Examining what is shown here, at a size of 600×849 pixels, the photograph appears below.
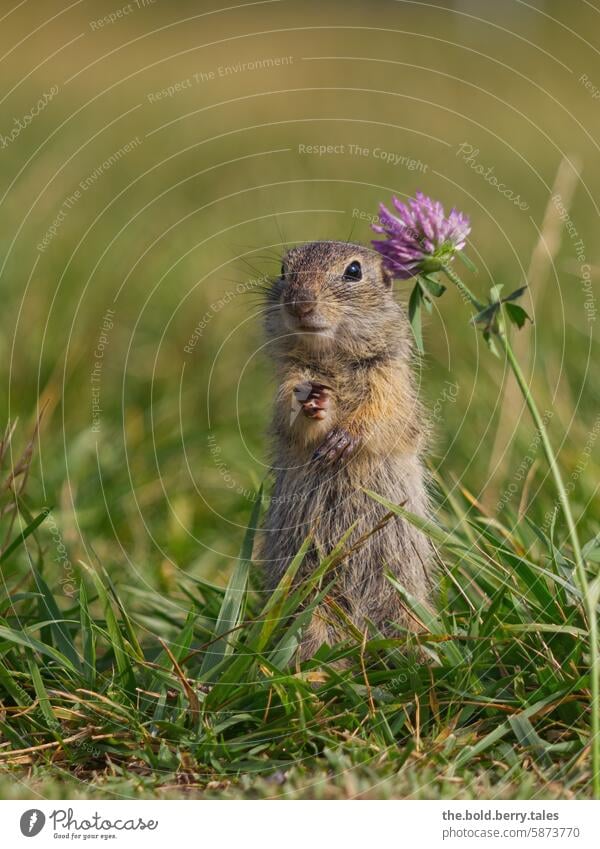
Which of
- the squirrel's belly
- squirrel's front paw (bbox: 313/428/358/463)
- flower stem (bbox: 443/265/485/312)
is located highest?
flower stem (bbox: 443/265/485/312)

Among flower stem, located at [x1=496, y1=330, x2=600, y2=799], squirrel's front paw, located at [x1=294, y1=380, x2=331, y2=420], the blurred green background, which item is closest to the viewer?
flower stem, located at [x1=496, y1=330, x2=600, y2=799]

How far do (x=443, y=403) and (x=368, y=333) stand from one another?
6.50ft

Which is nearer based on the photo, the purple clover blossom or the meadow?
the purple clover blossom

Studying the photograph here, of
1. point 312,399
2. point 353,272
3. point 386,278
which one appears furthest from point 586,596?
point 386,278

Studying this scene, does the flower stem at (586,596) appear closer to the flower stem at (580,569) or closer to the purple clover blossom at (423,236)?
the flower stem at (580,569)

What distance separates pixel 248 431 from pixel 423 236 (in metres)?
3.87

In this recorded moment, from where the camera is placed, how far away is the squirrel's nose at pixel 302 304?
508 centimetres

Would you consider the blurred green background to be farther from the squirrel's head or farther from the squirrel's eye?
the squirrel's eye

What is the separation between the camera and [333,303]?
Answer: 5176mm

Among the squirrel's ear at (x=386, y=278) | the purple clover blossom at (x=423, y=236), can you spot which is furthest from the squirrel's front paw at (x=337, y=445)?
the purple clover blossom at (x=423, y=236)

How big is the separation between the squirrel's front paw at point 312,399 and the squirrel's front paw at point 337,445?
106mm
